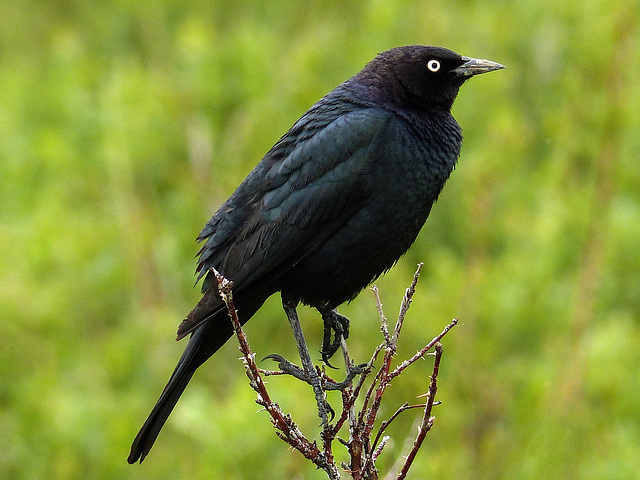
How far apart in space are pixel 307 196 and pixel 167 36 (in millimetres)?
7989

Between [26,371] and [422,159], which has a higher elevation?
[26,371]

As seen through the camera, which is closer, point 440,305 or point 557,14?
point 440,305

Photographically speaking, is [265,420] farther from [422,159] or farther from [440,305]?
[422,159]

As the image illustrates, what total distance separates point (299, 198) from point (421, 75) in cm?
77

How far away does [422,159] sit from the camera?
3.98 m

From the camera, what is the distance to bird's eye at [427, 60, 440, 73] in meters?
4.31

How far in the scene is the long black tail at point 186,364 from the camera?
12.7 ft

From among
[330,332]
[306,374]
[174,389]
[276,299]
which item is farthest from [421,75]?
[276,299]

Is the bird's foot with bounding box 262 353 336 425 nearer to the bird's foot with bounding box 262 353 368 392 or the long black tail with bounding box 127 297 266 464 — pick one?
the bird's foot with bounding box 262 353 368 392

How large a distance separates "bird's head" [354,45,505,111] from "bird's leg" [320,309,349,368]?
35.3 inches

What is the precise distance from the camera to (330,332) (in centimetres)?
423

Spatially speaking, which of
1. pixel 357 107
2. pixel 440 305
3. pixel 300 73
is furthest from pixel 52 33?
pixel 357 107

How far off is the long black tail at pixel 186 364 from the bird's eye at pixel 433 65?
3.89 feet

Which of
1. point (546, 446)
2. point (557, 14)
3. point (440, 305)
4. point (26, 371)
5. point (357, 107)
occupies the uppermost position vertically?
point (557, 14)
